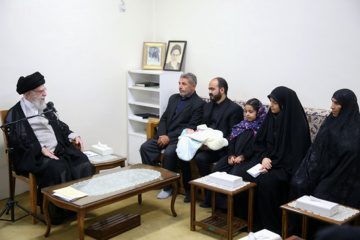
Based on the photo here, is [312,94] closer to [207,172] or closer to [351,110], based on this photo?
[351,110]

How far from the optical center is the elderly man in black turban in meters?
3.91

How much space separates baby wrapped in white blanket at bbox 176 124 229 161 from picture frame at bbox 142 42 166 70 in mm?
1537

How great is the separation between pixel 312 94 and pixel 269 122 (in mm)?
733

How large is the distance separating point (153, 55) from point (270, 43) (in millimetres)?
1732

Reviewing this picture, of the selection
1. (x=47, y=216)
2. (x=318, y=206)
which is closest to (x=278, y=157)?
(x=318, y=206)

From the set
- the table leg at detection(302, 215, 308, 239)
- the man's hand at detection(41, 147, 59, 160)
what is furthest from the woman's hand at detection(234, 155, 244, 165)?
the man's hand at detection(41, 147, 59, 160)

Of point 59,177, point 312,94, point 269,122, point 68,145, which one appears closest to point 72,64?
point 68,145

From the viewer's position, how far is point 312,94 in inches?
175

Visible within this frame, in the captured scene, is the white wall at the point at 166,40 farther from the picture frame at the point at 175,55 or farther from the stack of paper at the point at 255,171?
the stack of paper at the point at 255,171

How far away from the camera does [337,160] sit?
3477 mm

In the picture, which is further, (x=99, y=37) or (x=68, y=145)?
(x=99, y=37)

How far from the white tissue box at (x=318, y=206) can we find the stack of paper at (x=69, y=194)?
170 centimetres

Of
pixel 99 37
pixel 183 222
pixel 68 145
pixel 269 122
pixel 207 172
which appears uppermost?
pixel 99 37

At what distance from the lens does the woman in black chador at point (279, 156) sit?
12.3 ft
